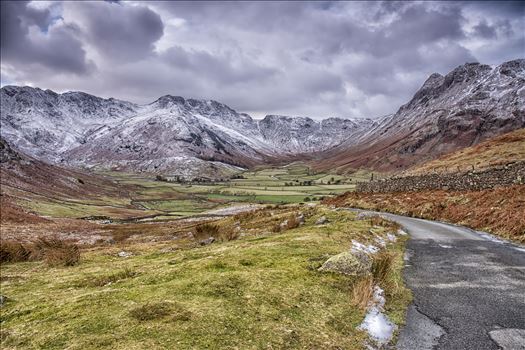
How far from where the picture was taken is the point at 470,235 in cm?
3048

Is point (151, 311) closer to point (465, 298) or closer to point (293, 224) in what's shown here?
point (465, 298)

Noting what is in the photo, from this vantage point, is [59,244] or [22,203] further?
[22,203]

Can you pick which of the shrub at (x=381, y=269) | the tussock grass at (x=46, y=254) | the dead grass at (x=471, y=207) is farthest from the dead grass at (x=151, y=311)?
the dead grass at (x=471, y=207)

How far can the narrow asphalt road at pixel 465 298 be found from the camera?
34.8ft

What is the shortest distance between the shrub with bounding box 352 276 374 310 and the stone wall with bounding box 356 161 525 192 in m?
39.3

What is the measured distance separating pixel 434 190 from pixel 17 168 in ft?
488

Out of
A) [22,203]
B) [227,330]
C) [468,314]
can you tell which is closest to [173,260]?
[227,330]

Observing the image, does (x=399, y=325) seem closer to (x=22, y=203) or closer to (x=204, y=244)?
(x=204, y=244)

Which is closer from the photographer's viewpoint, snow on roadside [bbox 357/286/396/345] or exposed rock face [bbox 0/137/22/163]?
snow on roadside [bbox 357/286/396/345]

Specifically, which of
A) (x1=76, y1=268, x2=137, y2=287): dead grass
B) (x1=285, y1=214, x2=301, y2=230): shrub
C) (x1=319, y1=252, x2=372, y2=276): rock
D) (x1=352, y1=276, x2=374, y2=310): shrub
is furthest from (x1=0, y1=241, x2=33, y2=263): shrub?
(x1=352, y1=276, x2=374, y2=310): shrub

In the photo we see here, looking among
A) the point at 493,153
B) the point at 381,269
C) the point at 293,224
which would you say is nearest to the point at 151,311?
the point at 381,269

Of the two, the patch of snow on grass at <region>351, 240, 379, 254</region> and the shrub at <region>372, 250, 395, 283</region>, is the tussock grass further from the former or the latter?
the shrub at <region>372, 250, 395, 283</region>

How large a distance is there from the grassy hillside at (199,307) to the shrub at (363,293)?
0.68 ft

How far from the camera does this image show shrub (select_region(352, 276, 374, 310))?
12.1 m
